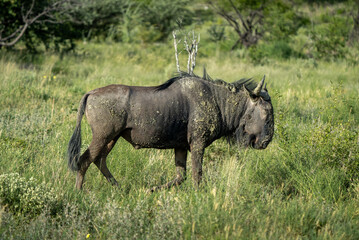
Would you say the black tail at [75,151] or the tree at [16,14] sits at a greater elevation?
the tree at [16,14]

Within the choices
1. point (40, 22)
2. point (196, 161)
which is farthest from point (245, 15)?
point (196, 161)

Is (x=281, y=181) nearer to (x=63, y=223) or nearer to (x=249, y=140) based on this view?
(x=249, y=140)

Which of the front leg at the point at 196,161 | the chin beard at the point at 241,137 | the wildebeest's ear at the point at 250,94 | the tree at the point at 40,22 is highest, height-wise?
the tree at the point at 40,22

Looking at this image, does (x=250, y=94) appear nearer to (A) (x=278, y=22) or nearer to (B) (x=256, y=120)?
(B) (x=256, y=120)

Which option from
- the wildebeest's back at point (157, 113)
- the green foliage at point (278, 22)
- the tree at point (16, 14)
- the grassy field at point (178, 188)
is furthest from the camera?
the green foliage at point (278, 22)

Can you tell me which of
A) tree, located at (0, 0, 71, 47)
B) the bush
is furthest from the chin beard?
tree, located at (0, 0, 71, 47)

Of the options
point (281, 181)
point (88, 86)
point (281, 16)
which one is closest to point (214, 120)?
point (281, 181)

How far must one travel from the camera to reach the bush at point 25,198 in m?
4.41

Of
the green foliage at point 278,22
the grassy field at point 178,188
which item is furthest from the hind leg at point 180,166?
the green foliage at point 278,22

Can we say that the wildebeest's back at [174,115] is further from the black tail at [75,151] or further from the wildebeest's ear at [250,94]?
the black tail at [75,151]

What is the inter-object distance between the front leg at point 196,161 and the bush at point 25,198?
59.2 inches

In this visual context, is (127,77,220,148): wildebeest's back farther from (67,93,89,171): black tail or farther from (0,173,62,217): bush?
(0,173,62,217): bush

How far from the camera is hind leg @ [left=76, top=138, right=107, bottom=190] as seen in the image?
4.82 meters

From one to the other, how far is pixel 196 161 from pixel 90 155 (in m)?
1.18
